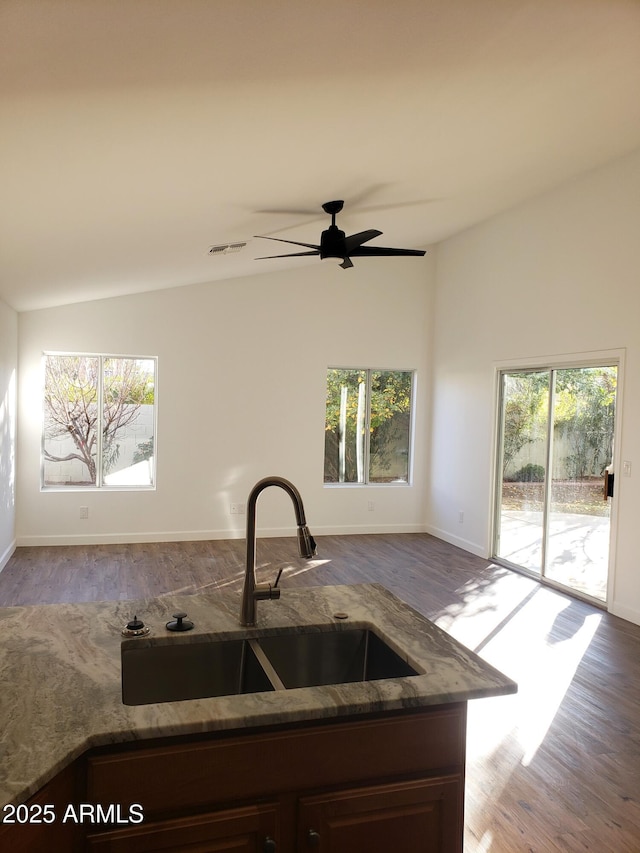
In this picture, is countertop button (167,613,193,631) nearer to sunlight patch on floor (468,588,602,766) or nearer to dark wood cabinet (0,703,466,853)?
dark wood cabinet (0,703,466,853)

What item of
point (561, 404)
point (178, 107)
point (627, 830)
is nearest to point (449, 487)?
point (561, 404)

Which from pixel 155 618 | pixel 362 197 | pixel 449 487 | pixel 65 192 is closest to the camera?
pixel 155 618

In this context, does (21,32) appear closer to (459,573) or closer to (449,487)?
(459,573)

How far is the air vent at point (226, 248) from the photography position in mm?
5293

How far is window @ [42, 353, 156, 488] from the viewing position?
688cm

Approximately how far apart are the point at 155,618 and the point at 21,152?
1.85 meters

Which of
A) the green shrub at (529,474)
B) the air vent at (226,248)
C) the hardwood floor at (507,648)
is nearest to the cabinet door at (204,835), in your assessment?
the hardwood floor at (507,648)

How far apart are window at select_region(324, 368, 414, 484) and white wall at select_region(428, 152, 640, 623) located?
1.37 feet

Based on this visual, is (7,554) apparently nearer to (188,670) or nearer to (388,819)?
(188,670)

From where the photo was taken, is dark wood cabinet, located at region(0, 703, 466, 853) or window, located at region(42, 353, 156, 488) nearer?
dark wood cabinet, located at region(0, 703, 466, 853)

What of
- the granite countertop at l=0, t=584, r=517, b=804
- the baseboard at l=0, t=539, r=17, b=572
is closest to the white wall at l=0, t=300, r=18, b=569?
the baseboard at l=0, t=539, r=17, b=572

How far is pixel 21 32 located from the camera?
1659 millimetres

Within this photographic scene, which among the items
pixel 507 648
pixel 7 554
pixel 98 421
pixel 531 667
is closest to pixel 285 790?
pixel 531 667

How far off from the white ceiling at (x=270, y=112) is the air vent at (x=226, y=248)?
145 millimetres
